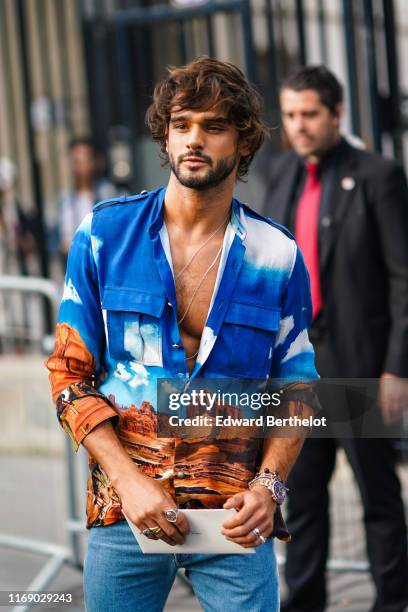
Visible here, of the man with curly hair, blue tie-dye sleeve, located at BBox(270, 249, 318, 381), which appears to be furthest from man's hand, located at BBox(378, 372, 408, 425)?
the man with curly hair

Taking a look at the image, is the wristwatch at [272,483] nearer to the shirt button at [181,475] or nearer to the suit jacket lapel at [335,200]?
the shirt button at [181,475]

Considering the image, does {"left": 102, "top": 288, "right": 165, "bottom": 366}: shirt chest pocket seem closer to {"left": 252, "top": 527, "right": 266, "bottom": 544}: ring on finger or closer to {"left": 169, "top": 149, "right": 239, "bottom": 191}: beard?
{"left": 169, "top": 149, "right": 239, "bottom": 191}: beard

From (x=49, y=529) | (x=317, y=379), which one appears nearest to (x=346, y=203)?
(x=317, y=379)

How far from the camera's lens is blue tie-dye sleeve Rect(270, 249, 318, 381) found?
10.3ft

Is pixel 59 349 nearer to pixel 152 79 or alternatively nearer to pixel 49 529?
pixel 49 529

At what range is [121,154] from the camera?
8.26 meters

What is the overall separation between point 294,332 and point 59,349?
59 cm

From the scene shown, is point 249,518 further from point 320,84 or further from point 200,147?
point 320,84

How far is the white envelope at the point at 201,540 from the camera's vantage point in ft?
9.45

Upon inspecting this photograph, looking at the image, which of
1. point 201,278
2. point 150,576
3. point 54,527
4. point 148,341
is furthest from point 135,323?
point 54,527

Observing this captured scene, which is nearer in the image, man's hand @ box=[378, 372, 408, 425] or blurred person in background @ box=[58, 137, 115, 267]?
man's hand @ box=[378, 372, 408, 425]

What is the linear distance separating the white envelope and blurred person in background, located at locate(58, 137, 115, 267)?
18.8 ft

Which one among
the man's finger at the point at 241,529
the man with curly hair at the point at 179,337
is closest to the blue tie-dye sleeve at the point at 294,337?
the man with curly hair at the point at 179,337

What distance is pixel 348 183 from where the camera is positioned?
16.5ft
